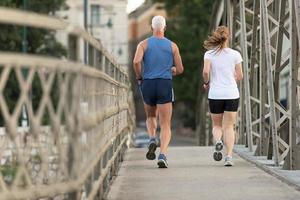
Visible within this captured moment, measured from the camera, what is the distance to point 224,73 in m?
12.1

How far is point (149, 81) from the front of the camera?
11734mm

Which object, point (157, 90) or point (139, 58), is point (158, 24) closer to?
point (139, 58)

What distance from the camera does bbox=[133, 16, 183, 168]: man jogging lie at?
38.3 ft

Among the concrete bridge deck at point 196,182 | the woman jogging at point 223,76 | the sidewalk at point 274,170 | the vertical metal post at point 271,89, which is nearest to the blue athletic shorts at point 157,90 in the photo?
the woman jogging at point 223,76

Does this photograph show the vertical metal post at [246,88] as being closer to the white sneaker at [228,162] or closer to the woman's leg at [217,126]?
the woman's leg at [217,126]

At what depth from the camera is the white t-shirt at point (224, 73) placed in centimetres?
1205

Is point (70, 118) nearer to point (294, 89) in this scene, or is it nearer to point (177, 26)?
point (294, 89)

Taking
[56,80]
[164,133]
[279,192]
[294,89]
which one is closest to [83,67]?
[56,80]

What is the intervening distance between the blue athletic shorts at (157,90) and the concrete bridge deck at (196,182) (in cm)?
92

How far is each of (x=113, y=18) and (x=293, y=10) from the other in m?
84.2

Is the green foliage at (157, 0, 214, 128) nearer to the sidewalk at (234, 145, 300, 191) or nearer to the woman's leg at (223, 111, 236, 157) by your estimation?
the sidewalk at (234, 145, 300, 191)

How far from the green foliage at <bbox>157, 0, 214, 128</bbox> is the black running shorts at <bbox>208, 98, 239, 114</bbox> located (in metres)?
43.7

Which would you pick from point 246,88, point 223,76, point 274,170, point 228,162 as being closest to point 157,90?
point 223,76

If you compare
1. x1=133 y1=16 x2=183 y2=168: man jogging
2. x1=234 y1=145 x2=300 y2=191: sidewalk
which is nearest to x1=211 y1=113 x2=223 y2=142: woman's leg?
x1=234 y1=145 x2=300 y2=191: sidewalk
